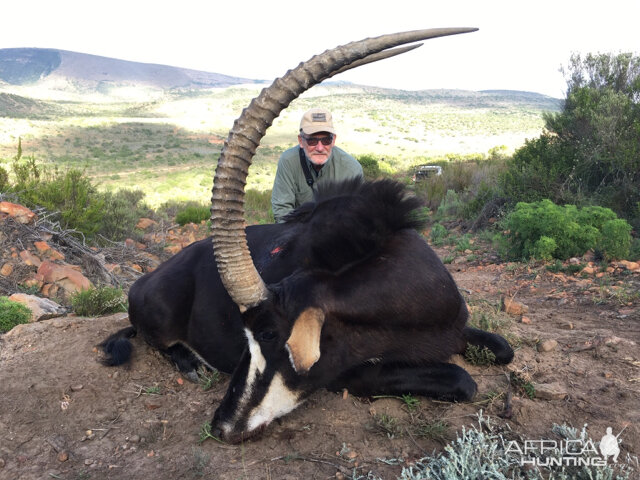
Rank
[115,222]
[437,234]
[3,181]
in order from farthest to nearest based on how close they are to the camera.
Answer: [115,222], [437,234], [3,181]

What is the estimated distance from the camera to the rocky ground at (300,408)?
3.09 metres

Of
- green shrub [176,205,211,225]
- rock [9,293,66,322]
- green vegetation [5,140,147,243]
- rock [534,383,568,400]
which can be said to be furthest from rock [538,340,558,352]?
green shrub [176,205,211,225]

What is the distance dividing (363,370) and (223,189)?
62.8 inches

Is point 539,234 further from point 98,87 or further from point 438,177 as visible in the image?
point 98,87

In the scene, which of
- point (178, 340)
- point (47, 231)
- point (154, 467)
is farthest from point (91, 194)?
point (154, 467)

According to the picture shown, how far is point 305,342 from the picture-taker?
2.96 metres

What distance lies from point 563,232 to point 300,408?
5.44 m

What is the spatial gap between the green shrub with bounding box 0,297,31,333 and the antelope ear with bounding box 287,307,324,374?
4.07m

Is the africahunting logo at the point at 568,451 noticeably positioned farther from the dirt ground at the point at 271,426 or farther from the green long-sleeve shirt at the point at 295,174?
the green long-sleeve shirt at the point at 295,174

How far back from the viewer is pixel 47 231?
27.1ft

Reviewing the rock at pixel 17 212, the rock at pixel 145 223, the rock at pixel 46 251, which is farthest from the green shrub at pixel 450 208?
the rock at pixel 17 212

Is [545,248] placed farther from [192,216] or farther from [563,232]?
[192,216]

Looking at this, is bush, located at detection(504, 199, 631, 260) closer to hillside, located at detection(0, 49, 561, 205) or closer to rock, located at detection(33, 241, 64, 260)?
rock, located at detection(33, 241, 64, 260)

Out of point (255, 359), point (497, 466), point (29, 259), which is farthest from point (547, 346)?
point (29, 259)
